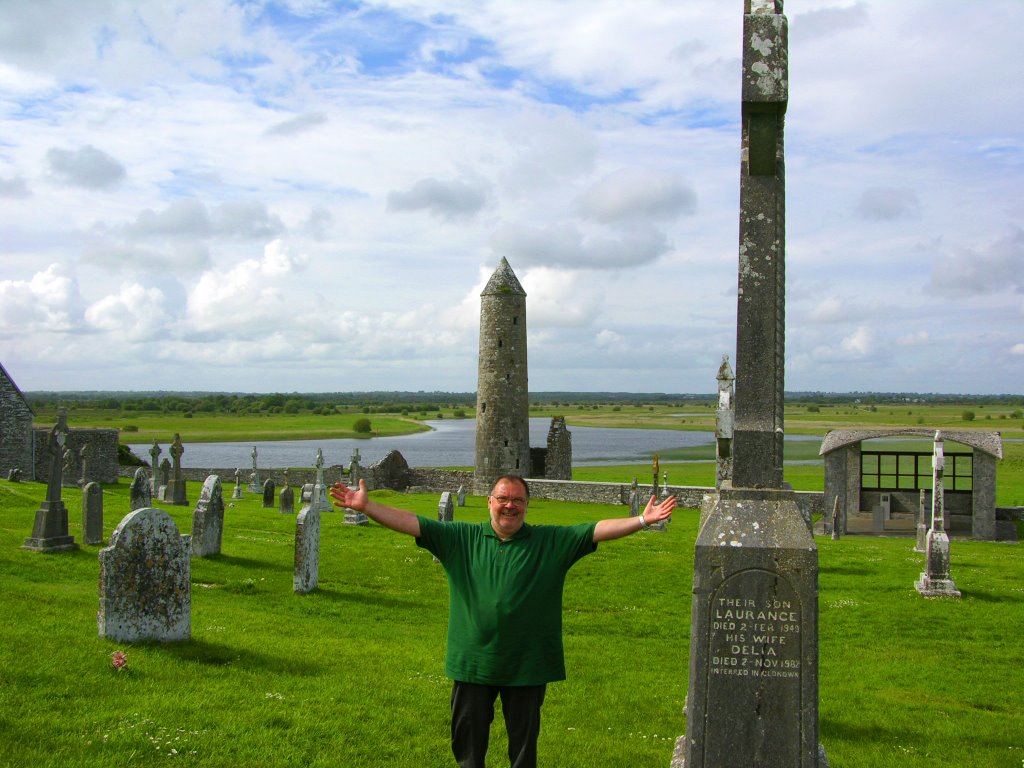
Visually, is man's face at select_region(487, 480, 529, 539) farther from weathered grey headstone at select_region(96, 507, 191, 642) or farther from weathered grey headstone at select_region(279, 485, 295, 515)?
weathered grey headstone at select_region(279, 485, 295, 515)

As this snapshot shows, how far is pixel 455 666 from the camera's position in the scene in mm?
4797

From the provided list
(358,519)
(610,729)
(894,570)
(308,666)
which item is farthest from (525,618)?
(358,519)

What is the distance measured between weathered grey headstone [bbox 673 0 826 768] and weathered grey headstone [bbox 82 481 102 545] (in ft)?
41.2

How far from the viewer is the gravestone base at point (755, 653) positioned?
4.98 metres

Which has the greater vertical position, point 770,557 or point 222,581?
point 770,557

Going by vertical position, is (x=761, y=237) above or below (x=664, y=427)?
above

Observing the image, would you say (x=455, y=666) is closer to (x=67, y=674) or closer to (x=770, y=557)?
(x=770, y=557)

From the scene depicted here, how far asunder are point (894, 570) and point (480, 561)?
1444 centimetres

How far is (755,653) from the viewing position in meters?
5.04

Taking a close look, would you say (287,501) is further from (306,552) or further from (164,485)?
(306,552)

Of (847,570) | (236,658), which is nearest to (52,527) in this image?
(236,658)

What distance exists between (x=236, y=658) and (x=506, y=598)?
4.49m

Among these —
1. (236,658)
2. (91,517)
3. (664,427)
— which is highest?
(91,517)

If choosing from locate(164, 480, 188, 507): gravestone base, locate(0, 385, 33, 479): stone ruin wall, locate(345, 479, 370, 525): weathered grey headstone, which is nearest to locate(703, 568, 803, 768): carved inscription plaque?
locate(345, 479, 370, 525): weathered grey headstone
